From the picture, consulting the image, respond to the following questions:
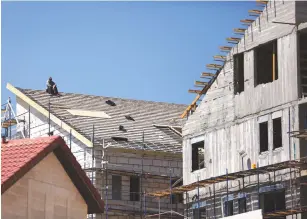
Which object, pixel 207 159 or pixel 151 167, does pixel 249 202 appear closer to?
pixel 207 159

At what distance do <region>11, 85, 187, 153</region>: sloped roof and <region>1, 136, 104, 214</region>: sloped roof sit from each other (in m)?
36.6

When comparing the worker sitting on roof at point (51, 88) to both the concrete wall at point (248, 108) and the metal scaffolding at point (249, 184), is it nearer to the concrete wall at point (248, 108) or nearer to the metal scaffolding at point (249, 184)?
the metal scaffolding at point (249, 184)

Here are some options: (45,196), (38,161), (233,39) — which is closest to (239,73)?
(233,39)

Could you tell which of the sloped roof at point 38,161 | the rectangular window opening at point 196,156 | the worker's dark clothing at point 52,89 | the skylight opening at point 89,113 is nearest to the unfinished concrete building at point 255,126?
the rectangular window opening at point 196,156

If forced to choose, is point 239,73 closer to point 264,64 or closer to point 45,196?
point 264,64

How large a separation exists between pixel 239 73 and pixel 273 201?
659cm

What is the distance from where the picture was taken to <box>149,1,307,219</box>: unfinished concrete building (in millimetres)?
47844

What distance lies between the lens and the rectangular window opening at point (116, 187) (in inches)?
2515

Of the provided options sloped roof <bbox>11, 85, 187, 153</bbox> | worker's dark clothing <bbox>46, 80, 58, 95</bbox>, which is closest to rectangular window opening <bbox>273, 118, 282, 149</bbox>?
sloped roof <bbox>11, 85, 187, 153</bbox>

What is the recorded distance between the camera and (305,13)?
160 feet

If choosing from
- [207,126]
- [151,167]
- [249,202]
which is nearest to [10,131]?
[151,167]

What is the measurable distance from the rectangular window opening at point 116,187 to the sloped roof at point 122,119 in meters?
1.78

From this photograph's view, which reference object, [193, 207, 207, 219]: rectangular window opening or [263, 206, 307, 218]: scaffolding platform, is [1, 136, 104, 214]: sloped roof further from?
[193, 207, 207, 219]: rectangular window opening

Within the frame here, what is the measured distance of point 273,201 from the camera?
49250 millimetres
